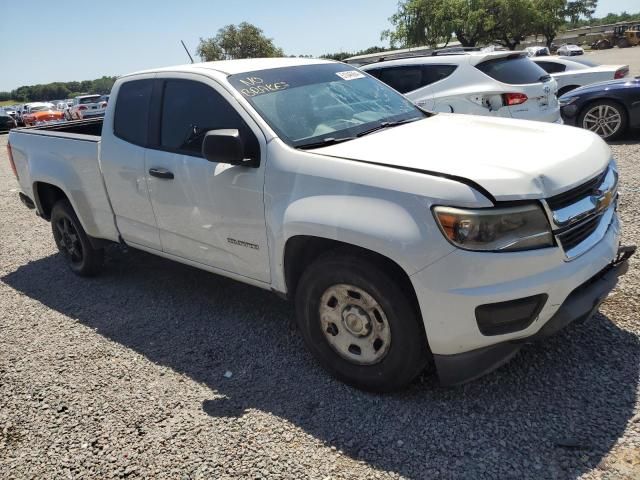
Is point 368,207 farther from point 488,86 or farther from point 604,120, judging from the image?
point 604,120

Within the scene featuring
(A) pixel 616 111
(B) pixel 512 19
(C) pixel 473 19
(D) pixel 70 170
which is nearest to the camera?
(D) pixel 70 170

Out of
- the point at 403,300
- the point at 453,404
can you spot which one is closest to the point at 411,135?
the point at 403,300

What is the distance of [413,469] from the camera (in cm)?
249

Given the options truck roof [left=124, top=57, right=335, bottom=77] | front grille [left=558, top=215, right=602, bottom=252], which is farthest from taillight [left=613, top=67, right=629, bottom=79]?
front grille [left=558, top=215, right=602, bottom=252]

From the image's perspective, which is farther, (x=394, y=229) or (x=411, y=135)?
(x=411, y=135)

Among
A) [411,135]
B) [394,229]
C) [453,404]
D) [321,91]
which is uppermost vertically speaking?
[321,91]

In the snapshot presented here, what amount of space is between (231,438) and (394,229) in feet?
4.53

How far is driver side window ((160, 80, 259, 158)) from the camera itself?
346 cm

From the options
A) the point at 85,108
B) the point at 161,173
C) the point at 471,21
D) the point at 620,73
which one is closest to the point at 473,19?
the point at 471,21

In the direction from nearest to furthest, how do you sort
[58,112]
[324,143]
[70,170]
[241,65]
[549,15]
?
[324,143] < [241,65] < [70,170] < [58,112] < [549,15]

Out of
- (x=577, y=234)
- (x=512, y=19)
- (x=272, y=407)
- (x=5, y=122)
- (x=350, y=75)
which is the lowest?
(x=272, y=407)

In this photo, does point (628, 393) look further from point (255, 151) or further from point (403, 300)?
point (255, 151)

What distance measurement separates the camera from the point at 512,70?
7.55m

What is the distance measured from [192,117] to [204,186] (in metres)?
0.58
